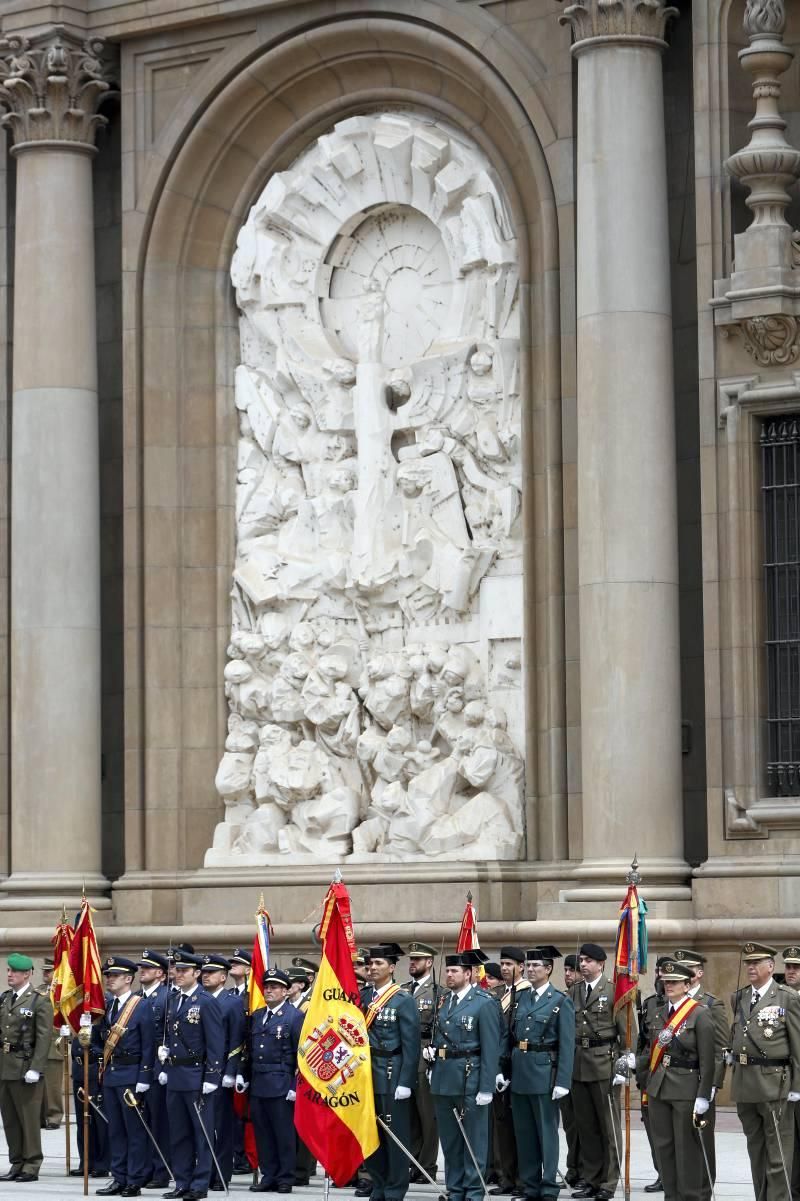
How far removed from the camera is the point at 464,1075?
20.4m

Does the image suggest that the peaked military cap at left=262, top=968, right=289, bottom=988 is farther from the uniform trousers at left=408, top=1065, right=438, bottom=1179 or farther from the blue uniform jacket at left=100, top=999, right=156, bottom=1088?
the uniform trousers at left=408, top=1065, right=438, bottom=1179

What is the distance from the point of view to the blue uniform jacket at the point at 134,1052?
73.5 feet

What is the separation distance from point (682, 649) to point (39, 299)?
8.21 meters

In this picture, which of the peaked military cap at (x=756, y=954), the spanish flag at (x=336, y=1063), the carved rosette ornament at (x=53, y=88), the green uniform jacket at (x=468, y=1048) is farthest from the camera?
the carved rosette ornament at (x=53, y=88)

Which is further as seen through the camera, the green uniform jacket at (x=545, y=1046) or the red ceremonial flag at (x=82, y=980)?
the red ceremonial flag at (x=82, y=980)

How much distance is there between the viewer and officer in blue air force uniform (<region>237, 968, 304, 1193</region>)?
21.9 metres

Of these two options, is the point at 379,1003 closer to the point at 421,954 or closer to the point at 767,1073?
the point at 421,954

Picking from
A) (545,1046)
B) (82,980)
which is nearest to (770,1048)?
(545,1046)

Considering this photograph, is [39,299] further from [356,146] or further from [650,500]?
[650,500]

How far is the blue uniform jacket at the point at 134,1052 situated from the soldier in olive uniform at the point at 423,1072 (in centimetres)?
207

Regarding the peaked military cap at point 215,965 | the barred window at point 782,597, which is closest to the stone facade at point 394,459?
the barred window at point 782,597

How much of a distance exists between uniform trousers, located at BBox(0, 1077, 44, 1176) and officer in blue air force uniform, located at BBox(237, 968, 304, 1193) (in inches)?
78.8

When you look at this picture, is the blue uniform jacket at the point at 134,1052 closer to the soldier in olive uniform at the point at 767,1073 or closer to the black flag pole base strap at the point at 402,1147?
the black flag pole base strap at the point at 402,1147

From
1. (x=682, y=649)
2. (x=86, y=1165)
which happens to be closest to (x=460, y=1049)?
(x=86, y=1165)
